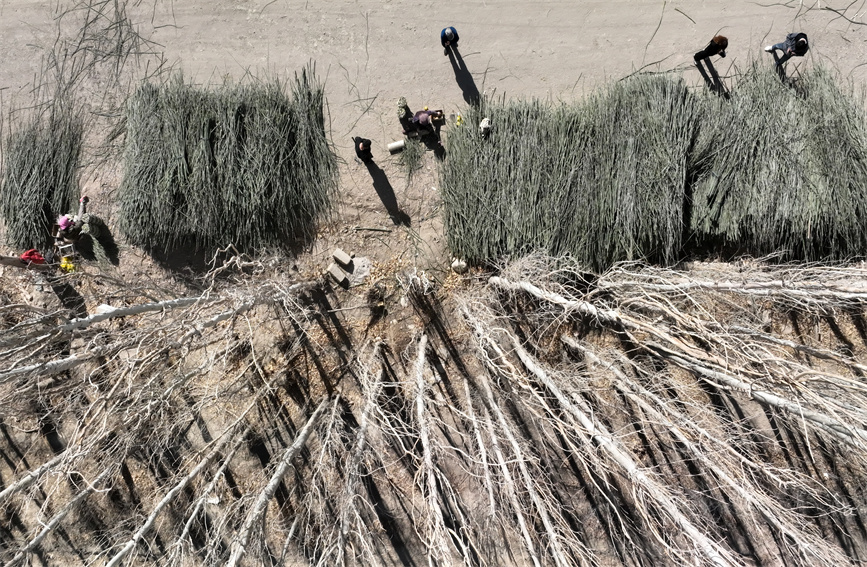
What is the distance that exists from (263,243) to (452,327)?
2053 millimetres

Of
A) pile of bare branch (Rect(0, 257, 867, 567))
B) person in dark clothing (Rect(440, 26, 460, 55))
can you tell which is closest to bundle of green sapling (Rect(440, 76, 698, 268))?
pile of bare branch (Rect(0, 257, 867, 567))

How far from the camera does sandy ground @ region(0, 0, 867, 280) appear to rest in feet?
16.2

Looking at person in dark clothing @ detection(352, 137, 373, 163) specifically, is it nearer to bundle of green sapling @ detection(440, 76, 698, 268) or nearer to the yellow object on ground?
bundle of green sapling @ detection(440, 76, 698, 268)

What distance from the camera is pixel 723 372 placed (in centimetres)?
398

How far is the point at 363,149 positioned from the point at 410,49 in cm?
123

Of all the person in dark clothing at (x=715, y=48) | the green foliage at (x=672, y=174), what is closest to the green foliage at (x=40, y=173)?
the green foliage at (x=672, y=174)

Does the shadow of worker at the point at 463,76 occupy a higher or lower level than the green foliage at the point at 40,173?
higher

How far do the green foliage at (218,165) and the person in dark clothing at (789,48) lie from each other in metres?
4.55

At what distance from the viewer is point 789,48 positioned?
15.2ft

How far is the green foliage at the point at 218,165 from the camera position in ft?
15.0

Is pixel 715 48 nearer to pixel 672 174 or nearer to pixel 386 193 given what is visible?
pixel 672 174

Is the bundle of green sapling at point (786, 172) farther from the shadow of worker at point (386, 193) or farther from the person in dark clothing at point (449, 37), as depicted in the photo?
the shadow of worker at point (386, 193)

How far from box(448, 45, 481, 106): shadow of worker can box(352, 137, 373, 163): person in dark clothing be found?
1121 millimetres

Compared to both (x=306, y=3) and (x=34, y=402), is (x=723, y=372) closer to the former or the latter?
(x=306, y=3)
